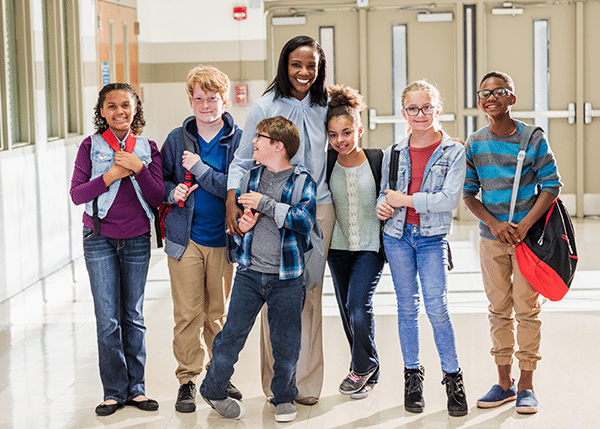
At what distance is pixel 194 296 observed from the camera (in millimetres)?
3414

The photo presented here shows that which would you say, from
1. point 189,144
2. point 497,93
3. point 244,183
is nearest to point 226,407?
point 244,183

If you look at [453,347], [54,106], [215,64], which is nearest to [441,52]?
[215,64]

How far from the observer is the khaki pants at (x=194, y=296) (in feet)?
11.1

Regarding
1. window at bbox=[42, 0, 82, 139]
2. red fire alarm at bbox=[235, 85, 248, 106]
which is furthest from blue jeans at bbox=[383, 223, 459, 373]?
red fire alarm at bbox=[235, 85, 248, 106]

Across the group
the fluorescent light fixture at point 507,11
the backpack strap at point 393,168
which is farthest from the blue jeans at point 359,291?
the fluorescent light fixture at point 507,11

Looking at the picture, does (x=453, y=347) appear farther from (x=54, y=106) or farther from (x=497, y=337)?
(x=54, y=106)

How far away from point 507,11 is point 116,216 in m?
6.36

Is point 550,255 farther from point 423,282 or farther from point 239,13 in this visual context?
point 239,13

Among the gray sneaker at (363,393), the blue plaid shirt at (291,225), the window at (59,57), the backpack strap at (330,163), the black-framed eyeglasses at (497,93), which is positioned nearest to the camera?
the blue plaid shirt at (291,225)

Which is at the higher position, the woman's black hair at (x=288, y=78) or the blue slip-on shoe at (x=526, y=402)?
the woman's black hair at (x=288, y=78)

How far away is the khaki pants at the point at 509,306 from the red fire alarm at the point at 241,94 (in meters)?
5.19

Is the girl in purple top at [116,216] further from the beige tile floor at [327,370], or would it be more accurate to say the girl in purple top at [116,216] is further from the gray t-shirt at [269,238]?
the gray t-shirt at [269,238]

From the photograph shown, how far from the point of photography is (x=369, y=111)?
866cm

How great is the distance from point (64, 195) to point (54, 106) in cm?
75
